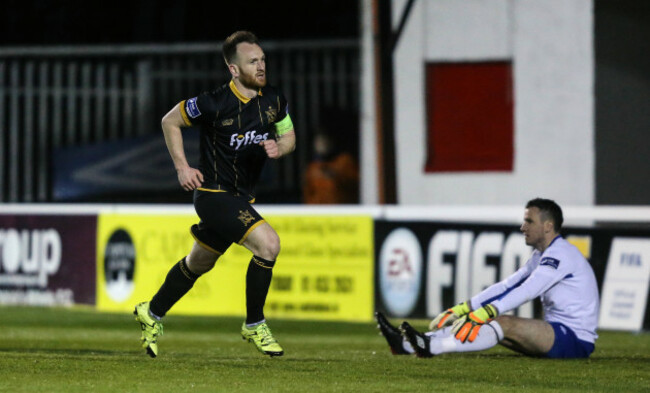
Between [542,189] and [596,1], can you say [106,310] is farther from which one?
[596,1]

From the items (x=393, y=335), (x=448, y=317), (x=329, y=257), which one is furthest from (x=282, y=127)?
(x=329, y=257)

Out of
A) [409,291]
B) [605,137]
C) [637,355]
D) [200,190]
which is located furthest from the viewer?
[605,137]

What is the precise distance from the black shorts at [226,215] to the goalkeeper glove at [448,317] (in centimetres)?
117

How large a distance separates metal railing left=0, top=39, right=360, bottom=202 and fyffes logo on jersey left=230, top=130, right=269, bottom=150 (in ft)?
29.8

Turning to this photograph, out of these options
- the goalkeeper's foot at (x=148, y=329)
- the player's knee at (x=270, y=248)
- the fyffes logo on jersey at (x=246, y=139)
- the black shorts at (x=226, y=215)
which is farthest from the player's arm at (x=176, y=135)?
the goalkeeper's foot at (x=148, y=329)

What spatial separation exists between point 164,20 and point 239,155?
11913mm

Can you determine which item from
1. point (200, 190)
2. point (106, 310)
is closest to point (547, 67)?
point (106, 310)

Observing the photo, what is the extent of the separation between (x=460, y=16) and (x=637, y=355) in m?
8.76

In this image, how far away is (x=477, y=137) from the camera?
1778 centimetres

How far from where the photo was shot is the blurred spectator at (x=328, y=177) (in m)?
16.3

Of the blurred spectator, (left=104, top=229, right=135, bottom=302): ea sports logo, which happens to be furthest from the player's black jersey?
the blurred spectator

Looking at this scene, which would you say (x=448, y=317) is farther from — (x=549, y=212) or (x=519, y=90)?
(x=519, y=90)

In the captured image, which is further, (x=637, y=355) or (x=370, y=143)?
(x=370, y=143)

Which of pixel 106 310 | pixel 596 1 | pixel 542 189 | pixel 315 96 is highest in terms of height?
pixel 596 1
